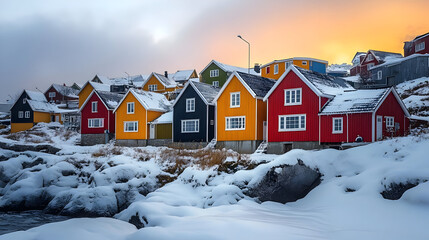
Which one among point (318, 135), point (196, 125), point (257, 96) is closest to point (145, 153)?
point (196, 125)

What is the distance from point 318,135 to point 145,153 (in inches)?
537

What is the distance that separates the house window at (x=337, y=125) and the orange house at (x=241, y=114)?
6830mm

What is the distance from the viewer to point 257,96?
1236 inches

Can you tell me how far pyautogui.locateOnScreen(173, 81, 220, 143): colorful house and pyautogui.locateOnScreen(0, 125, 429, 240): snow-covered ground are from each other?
921cm

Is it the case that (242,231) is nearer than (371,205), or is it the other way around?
(242,231)

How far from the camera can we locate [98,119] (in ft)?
A: 154

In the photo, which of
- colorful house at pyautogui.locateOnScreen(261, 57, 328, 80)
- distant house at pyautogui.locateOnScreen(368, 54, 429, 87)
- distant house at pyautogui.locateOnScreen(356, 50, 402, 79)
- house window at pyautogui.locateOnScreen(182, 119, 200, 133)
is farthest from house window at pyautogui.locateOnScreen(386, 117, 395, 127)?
distant house at pyautogui.locateOnScreen(356, 50, 402, 79)

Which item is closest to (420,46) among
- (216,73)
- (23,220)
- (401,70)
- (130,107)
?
(401,70)

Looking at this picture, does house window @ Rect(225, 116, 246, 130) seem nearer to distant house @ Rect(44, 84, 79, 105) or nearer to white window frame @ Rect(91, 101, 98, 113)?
white window frame @ Rect(91, 101, 98, 113)

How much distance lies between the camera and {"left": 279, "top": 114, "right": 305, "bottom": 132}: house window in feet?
93.7

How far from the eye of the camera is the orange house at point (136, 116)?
40844 millimetres

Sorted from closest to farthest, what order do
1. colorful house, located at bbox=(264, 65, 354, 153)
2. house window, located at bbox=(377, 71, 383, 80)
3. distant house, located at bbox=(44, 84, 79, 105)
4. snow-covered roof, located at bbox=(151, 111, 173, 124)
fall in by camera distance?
colorful house, located at bbox=(264, 65, 354, 153)
snow-covered roof, located at bbox=(151, 111, 173, 124)
house window, located at bbox=(377, 71, 383, 80)
distant house, located at bbox=(44, 84, 79, 105)

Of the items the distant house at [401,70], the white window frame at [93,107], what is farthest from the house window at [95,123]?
the distant house at [401,70]

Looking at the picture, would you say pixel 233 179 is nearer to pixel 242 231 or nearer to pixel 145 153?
pixel 242 231
